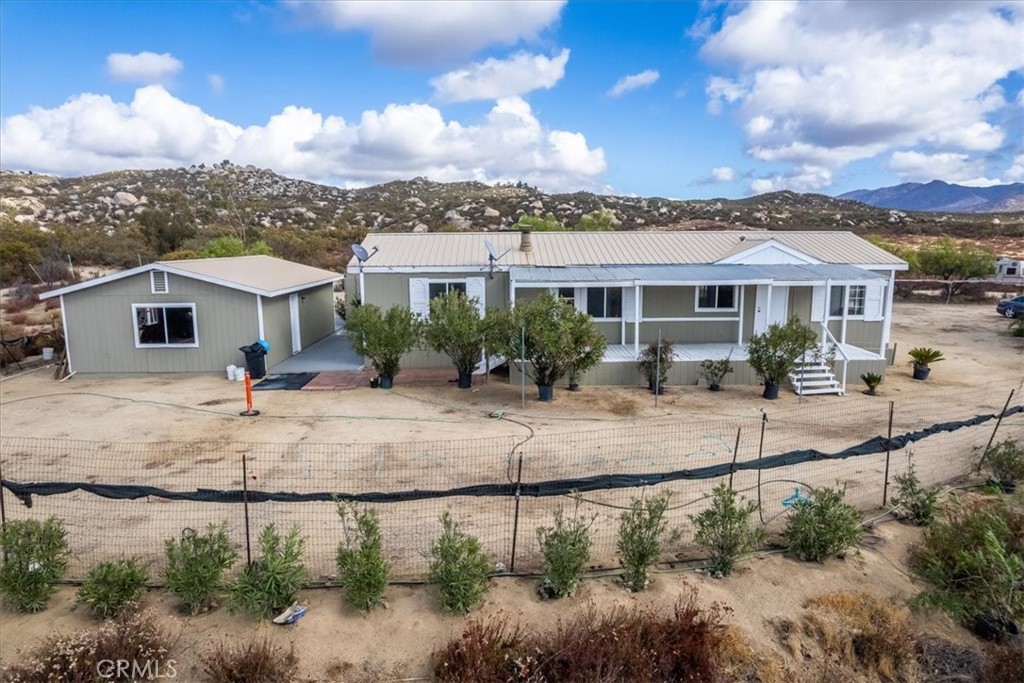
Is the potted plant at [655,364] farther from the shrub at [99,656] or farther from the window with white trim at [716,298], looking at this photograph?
the shrub at [99,656]

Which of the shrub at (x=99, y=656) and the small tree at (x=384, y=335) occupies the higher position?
the small tree at (x=384, y=335)

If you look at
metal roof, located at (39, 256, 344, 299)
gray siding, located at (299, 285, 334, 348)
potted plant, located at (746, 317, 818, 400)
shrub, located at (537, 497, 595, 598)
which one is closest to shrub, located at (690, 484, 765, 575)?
shrub, located at (537, 497, 595, 598)

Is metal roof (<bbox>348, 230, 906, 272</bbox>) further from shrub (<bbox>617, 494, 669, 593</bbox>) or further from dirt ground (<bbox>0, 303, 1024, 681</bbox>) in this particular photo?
shrub (<bbox>617, 494, 669, 593</bbox>)

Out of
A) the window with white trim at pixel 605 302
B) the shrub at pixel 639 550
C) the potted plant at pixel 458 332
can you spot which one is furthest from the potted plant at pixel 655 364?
the shrub at pixel 639 550

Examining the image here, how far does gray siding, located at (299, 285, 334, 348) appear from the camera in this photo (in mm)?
19048

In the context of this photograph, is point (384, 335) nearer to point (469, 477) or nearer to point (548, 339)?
point (548, 339)

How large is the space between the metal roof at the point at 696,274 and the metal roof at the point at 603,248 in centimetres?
63

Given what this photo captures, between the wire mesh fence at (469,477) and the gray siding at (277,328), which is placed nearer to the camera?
the wire mesh fence at (469,477)

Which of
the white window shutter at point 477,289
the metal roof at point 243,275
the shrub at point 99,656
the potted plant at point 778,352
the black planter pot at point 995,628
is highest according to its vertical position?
the metal roof at point 243,275

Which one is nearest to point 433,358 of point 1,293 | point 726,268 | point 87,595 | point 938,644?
point 726,268

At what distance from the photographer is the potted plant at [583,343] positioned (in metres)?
12.7

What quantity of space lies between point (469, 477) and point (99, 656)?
15.5ft

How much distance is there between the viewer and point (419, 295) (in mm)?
16281

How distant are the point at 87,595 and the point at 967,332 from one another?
87.5 feet
